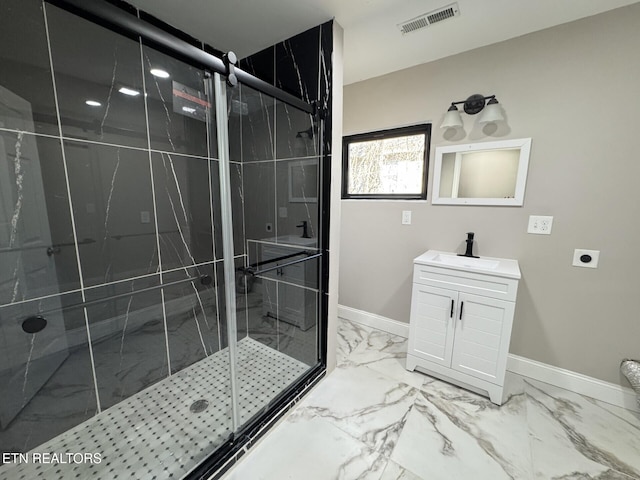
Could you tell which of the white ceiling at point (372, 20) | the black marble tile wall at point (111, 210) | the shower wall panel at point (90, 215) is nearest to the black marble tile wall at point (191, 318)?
the shower wall panel at point (90, 215)

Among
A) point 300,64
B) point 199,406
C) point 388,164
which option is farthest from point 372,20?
point 199,406

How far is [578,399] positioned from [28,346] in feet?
10.8

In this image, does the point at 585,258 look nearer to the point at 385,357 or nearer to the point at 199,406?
the point at 385,357

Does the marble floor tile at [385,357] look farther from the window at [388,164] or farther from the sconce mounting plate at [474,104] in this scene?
the sconce mounting plate at [474,104]

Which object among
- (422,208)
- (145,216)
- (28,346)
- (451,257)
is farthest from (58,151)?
(451,257)

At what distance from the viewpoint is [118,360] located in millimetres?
1586

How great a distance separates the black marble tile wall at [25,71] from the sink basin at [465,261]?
246cm

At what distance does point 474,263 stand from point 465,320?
432 mm

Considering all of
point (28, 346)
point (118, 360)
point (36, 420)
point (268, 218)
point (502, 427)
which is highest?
point (268, 218)

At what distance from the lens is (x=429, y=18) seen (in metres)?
1.53

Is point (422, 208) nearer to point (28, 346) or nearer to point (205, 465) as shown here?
point (205, 465)

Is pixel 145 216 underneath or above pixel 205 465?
above

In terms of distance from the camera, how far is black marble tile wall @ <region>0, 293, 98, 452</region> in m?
1.21

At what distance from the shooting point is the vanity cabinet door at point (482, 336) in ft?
5.22
